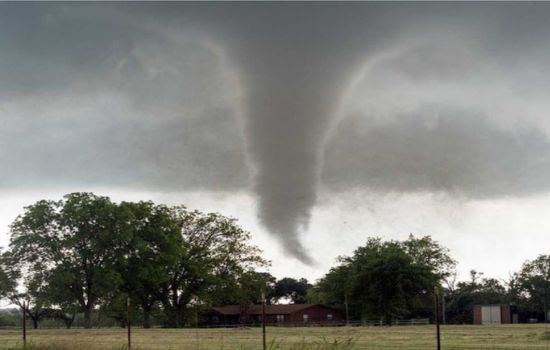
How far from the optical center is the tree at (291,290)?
175000mm

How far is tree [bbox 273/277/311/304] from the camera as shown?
175m

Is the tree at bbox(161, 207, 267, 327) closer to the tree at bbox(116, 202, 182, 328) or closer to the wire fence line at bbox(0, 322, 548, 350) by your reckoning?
the tree at bbox(116, 202, 182, 328)

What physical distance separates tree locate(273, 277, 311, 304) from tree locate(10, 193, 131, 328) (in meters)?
93.0

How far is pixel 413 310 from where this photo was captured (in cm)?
11838

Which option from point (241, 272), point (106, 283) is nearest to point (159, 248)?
point (106, 283)

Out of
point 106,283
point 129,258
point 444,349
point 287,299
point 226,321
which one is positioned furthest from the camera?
point 287,299

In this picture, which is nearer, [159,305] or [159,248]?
[159,248]

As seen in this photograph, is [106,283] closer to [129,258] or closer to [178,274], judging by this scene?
[129,258]

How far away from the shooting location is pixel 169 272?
315ft

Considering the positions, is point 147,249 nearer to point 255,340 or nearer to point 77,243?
point 77,243

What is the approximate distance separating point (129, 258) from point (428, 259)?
66.4 m

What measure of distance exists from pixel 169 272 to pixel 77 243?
52.5 ft

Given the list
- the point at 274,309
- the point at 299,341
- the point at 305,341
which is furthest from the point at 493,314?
the point at 299,341

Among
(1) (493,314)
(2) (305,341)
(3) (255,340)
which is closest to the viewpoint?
(2) (305,341)
